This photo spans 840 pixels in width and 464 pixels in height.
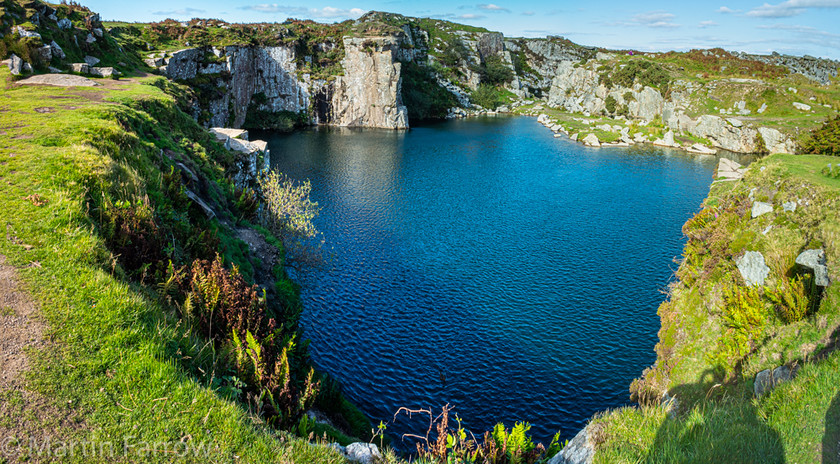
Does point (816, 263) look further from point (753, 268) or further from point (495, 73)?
point (495, 73)

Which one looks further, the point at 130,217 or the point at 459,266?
the point at 459,266

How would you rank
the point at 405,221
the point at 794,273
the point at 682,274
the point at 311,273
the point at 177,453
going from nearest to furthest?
the point at 177,453 < the point at 794,273 < the point at 682,274 < the point at 311,273 < the point at 405,221

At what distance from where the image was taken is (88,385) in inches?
324

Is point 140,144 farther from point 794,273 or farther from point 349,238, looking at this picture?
point 794,273

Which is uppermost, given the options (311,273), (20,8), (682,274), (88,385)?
(20,8)

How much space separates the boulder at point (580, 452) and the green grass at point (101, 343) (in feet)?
17.3

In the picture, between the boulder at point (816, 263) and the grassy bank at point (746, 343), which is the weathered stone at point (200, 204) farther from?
the boulder at point (816, 263)

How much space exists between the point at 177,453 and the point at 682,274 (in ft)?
78.2

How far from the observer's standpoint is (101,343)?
Result: 9070 mm

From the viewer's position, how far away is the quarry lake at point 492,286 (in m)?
21.8

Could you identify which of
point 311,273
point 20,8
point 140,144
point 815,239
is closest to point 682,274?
point 815,239

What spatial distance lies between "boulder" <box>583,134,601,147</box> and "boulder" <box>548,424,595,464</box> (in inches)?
3247

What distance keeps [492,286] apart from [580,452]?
21.2m

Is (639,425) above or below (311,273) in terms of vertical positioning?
above
